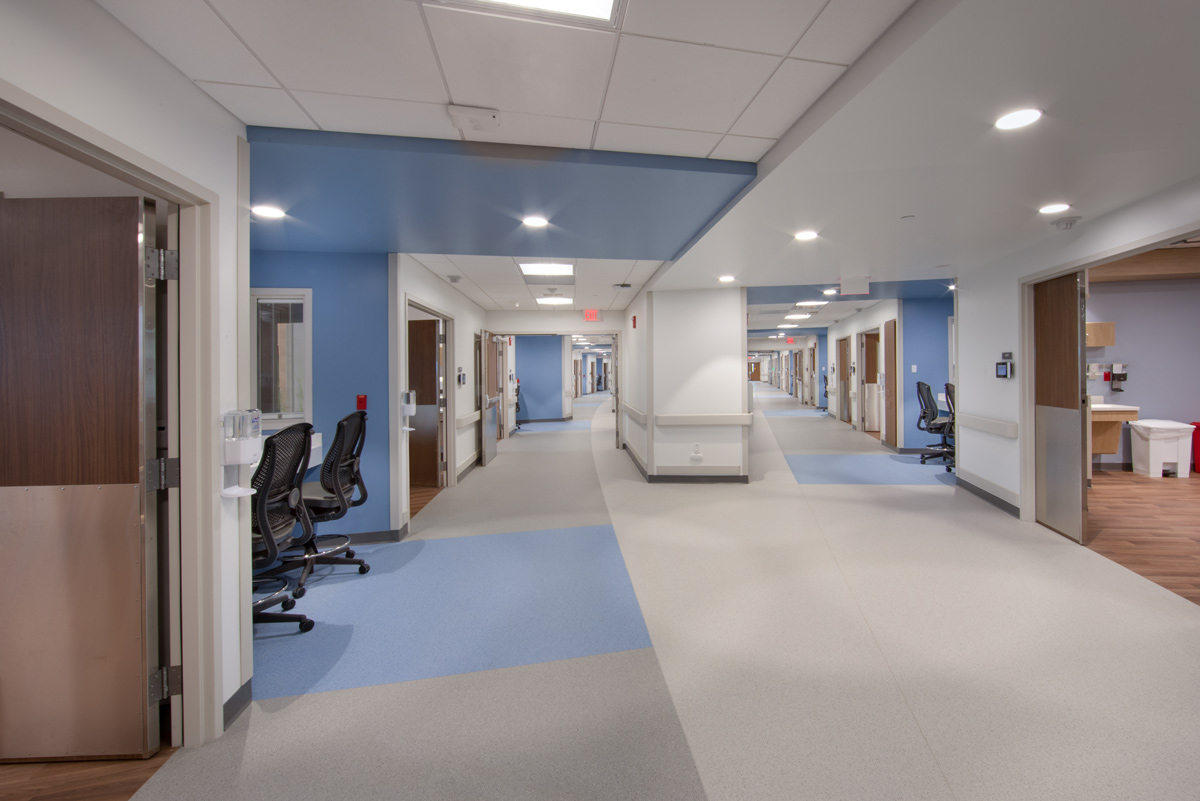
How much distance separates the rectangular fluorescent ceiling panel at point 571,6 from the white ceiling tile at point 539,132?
2.03 feet

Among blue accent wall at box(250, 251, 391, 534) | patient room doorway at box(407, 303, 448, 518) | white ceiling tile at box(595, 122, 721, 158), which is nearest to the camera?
white ceiling tile at box(595, 122, 721, 158)

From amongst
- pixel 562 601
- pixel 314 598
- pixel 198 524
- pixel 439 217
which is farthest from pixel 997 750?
pixel 439 217

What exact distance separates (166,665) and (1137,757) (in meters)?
3.51

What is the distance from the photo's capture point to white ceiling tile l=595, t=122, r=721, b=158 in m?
2.33

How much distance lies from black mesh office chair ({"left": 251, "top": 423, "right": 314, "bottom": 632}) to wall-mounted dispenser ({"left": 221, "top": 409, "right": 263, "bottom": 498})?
0.69 m

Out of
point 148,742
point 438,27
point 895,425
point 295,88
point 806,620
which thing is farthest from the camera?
point 895,425

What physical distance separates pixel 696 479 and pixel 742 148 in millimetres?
4303

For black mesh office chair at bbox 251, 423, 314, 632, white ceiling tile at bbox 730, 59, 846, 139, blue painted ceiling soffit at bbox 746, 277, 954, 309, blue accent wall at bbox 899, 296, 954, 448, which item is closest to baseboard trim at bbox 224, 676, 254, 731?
black mesh office chair at bbox 251, 423, 314, 632

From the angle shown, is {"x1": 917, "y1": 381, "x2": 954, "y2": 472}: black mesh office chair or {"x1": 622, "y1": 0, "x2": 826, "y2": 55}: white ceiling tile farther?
{"x1": 917, "y1": 381, "x2": 954, "y2": 472}: black mesh office chair

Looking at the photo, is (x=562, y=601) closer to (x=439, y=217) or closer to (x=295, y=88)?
(x=439, y=217)

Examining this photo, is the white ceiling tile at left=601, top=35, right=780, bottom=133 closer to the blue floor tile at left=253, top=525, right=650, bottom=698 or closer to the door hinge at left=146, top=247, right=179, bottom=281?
the door hinge at left=146, top=247, right=179, bottom=281

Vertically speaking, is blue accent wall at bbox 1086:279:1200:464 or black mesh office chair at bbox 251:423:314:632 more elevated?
blue accent wall at bbox 1086:279:1200:464

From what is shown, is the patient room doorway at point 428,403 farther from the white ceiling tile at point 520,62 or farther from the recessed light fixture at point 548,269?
the white ceiling tile at point 520,62

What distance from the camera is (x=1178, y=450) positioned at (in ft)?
19.2
